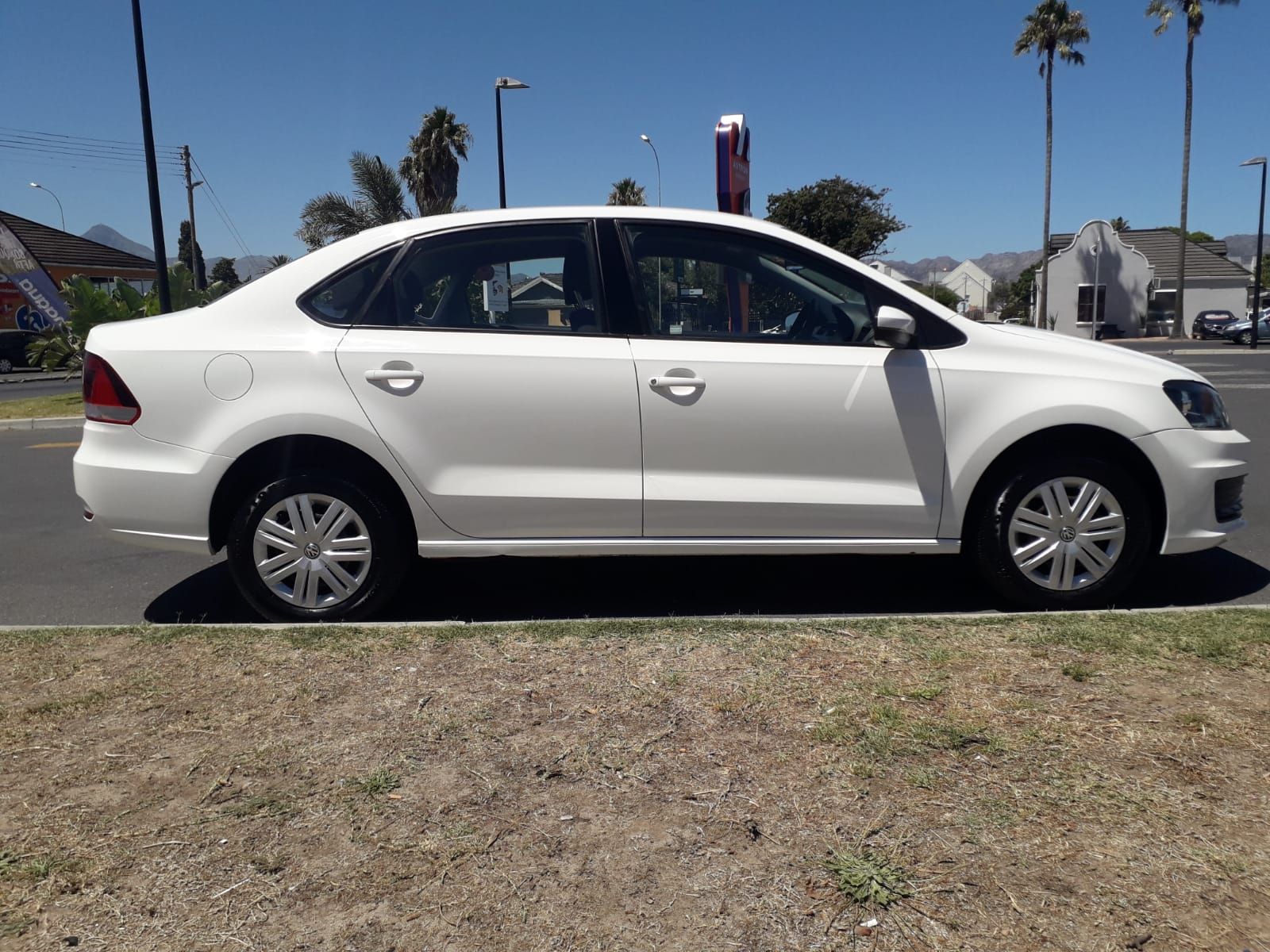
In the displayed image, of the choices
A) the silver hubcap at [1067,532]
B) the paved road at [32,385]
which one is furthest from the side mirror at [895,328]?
the paved road at [32,385]

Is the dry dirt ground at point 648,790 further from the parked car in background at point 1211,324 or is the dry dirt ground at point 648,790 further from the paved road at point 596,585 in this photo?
the parked car in background at point 1211,324

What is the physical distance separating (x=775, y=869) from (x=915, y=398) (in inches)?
98.1

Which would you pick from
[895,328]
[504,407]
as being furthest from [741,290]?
[504,407]

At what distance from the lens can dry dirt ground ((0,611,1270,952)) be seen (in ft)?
7.27

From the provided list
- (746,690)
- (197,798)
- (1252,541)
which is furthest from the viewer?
(1252,541)

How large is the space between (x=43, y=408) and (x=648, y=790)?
16129mm

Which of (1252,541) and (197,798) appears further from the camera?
(1252,541)

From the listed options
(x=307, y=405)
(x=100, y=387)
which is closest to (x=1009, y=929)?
(x=307, y=405)

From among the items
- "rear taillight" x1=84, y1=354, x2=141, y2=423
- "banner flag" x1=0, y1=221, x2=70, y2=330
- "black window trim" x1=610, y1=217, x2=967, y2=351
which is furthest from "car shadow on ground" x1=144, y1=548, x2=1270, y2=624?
"banner flag" x1=0, y1=221, x2=70, y2=330

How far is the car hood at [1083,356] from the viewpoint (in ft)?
14.5

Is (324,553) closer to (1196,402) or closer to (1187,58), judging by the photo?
(1196,402)

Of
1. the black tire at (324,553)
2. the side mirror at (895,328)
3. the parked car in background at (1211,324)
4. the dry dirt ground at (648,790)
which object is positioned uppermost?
the parked car in background at (1211,324)

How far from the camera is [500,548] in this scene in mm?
4422

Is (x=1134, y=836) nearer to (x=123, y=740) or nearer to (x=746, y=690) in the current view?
(x=746, y=690)
